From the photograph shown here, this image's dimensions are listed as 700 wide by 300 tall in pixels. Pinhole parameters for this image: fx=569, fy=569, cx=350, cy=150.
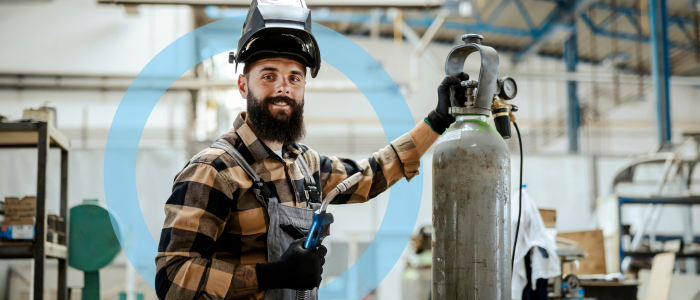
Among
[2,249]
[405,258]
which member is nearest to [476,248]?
[2,249]

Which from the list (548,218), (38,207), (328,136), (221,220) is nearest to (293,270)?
(221,220)

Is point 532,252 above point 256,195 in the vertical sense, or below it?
below

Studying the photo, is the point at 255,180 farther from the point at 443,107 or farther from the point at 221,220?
the point at 443,107

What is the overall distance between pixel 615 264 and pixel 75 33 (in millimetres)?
7202

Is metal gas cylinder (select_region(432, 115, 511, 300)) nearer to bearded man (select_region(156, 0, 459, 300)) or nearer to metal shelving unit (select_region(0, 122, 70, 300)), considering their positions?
bearded man (select_region(156, 0, 459, 300))

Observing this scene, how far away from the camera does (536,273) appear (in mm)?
3307

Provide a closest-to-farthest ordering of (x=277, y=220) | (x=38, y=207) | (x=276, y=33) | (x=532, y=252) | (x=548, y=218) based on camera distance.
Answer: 1. (x=277, y=220)
2. (x=276, y=33)
3. (x=38, y=207)
4. (x=532, y=252)
5. (x=548, y=218)

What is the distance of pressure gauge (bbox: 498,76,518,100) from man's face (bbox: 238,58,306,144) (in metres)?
0.67

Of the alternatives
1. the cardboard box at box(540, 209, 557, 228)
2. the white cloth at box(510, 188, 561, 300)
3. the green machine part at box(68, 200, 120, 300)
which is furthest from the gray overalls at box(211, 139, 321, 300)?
the cardboard box at box(540, 209, 557, 228)

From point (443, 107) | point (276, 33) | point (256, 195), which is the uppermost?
point (276, 33)

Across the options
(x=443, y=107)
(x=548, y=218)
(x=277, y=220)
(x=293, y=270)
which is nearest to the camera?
(x=293, y=270)

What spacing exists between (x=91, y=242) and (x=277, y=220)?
227 cm

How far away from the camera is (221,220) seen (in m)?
1.71

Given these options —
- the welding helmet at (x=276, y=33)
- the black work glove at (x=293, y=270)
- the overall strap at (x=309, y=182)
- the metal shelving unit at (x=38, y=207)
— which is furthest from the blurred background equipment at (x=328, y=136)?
the black work glove at (x=293, y=270)
